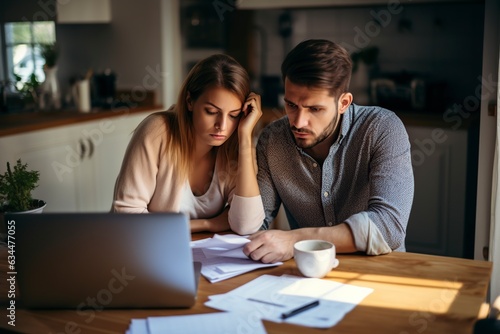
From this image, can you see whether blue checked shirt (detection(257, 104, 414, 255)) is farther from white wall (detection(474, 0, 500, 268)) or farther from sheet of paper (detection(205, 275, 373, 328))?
white wall (detection(474, 0, 500, 268))

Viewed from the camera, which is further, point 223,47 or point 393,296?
point 223,47

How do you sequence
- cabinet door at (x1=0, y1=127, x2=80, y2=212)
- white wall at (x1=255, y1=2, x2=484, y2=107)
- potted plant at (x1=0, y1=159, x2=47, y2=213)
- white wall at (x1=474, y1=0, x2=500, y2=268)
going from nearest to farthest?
potted plant at (x1=0, y1=159, x2=47, y2=213) < white wall at (x1=474, y1=0, x2=500, y2=268) < cabinet door at (x1=0, y1=127, x2=80, y2=212) < white wall at (x1=255, y1=2, x2=484, y2=107)

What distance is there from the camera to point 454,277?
153 centimetres

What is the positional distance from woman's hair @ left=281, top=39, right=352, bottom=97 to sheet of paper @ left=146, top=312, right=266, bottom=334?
A: 33.1 inches

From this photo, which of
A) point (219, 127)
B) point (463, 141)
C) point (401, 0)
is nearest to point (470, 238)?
point (463, 141)

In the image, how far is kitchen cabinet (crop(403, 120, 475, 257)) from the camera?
3.43 meters

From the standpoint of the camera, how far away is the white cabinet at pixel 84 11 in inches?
153


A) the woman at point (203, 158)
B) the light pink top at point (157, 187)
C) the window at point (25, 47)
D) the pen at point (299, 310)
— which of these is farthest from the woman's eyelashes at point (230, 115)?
the window at point (25, 47)

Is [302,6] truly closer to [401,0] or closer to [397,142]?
[401,0]

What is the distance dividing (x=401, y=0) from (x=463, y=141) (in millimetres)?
923

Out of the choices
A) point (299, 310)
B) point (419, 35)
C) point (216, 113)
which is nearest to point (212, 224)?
point (216, 113)

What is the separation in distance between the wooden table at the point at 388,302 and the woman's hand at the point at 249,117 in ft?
1.72

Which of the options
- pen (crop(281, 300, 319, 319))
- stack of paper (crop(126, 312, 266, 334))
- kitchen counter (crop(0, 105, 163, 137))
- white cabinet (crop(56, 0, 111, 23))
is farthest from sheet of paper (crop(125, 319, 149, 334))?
white cabinet (crop(56, 0, 111, 23))

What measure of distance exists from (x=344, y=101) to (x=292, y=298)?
82 centimetres
